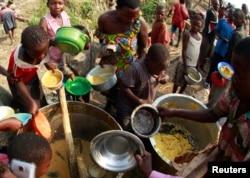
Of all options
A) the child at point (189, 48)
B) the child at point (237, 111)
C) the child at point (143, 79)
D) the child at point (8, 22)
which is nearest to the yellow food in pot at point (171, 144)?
the child at point (143, 79)

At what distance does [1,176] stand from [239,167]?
1334 millimetres

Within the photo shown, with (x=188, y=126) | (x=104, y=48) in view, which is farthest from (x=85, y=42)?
(x=188, y=126)

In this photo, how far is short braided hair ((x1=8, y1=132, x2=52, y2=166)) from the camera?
162cm

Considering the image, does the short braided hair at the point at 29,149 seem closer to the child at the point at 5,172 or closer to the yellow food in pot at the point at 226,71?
the child at the point at 5,172

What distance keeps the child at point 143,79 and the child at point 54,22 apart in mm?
937

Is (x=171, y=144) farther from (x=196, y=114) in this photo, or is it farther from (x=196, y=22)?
(x=196, y=22)

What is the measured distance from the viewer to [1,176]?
1312 mm

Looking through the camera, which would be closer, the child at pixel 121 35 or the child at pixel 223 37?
the child at pixel 121 35

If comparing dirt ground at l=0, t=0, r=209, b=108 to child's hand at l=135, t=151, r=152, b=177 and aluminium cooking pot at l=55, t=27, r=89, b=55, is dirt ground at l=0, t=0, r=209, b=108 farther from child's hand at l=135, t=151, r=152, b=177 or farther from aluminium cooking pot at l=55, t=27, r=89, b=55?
child's hand at l=135, t=151, r=152, b=177

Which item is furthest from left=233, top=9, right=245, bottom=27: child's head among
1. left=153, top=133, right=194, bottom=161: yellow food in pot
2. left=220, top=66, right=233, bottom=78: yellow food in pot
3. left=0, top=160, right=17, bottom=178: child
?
left=0, top=160, right=17, bottom=178: child

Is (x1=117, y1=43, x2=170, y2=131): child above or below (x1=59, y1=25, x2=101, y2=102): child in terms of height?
above

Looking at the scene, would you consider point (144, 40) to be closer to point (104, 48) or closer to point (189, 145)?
point (104, 48)

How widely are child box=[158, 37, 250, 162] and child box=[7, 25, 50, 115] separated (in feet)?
5.06

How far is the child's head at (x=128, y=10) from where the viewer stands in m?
2.92
